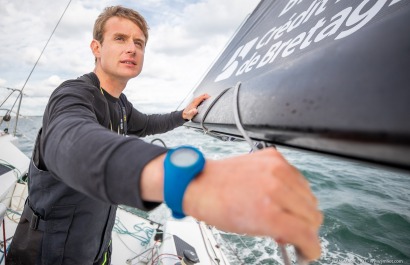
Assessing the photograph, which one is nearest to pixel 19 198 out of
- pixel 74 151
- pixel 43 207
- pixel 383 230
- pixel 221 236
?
pixel 43 207

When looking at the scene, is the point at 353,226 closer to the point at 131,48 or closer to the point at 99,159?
the point at 131,48

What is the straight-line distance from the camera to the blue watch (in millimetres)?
404

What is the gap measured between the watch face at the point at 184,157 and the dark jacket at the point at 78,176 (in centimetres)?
5

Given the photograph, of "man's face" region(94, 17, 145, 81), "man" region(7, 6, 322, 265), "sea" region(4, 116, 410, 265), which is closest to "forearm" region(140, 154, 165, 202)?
"man" region(7, 6, 322, 265)

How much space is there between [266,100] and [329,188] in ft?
26.9

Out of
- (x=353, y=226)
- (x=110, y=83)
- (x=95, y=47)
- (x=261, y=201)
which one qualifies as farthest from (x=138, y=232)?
(x=353, y=226)

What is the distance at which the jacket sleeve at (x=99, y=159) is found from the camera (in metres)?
0.46

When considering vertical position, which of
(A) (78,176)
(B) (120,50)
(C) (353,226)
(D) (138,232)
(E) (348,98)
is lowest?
(C) (353,226)

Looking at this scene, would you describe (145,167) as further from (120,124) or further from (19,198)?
(19,198)

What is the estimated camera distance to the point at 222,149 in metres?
11.9

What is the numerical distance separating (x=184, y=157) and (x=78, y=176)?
271mm

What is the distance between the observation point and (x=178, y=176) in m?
0.41

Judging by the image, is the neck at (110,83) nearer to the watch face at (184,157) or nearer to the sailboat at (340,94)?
the sailboat at (340,94)

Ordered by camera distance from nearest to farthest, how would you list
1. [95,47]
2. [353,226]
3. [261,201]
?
[261,201] → [95,47] → [353,226]
